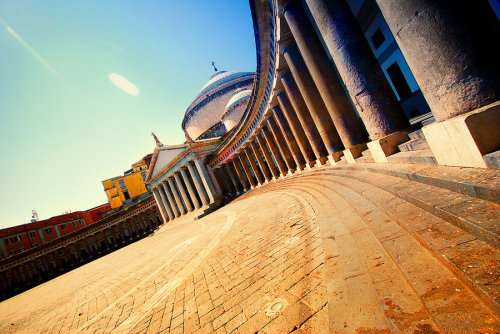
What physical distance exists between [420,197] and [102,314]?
269 inches

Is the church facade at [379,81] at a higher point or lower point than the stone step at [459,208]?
higher

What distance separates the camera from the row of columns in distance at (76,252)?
25.8m

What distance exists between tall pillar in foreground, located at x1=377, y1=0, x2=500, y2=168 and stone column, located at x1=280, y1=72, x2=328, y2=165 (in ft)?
23.6

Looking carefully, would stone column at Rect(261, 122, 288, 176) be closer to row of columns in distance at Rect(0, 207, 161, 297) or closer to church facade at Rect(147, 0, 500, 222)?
church facade at Rect(147, 0, 500, 222)

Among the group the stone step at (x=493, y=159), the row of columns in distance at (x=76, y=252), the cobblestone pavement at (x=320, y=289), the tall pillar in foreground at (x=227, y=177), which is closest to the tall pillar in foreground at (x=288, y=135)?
the cobblestone pavement at (x=320, y=289)

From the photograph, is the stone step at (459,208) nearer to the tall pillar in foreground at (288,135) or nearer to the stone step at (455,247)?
the stone step at (455,247)

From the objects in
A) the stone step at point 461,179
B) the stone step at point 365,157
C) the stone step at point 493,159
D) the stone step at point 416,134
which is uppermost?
the stone step at point 416,134

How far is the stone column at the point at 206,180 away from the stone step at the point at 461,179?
21.3 meters

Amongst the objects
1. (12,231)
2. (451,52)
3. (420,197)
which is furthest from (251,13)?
(12,231)

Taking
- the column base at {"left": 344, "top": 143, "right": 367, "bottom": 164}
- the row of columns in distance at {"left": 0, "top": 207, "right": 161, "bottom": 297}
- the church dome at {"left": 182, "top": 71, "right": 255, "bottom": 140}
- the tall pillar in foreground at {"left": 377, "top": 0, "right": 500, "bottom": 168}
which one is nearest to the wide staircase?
the tall pillar in foreground at {"left": 377, "top": 0, "right": 500, "bottom": 168}

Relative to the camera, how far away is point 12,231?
113ft

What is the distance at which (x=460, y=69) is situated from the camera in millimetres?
2285

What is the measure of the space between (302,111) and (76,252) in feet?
128

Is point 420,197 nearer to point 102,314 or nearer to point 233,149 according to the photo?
point 102,314
